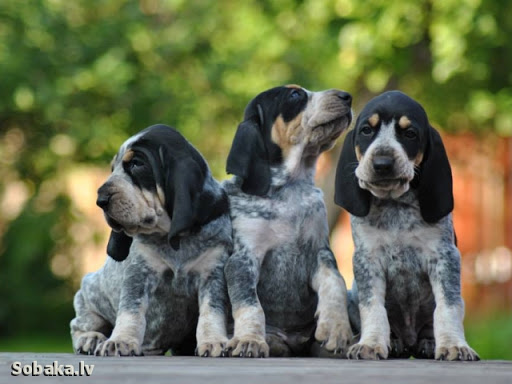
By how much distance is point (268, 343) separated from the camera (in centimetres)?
554

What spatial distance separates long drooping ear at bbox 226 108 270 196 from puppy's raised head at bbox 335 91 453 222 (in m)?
0.52

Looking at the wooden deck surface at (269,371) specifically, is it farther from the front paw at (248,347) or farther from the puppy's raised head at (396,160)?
the puppy's raised head at (396,160)

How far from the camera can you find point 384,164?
16.7 feet

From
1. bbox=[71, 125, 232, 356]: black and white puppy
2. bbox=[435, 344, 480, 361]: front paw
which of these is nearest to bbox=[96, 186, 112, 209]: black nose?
bbox=[71, 125, 232, 356]: black and white puppy

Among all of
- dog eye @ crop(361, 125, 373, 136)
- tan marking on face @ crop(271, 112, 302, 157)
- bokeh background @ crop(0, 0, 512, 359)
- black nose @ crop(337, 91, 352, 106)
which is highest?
bokeh background @ crop(0, 0, 512, 359)

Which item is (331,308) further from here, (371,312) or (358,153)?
(358,153)

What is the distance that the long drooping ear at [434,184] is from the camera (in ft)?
17.3

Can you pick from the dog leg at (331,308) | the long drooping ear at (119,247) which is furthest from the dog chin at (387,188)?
the long drooping ear at (119,247)

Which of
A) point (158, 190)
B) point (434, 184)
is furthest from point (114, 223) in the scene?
point (434, 184)

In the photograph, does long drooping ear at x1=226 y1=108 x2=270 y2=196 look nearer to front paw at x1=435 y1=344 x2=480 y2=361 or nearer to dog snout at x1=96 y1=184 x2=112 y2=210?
dog snout at x1=96 y1=184 x2=112 y2=210

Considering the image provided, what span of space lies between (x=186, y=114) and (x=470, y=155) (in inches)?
277

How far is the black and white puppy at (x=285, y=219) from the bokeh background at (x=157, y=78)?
6.54 metres

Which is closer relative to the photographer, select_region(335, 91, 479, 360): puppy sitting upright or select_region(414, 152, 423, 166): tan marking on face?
select_region(335, 91, 479, 360): puppy sitting upright

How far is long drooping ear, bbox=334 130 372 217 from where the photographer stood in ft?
17.7
